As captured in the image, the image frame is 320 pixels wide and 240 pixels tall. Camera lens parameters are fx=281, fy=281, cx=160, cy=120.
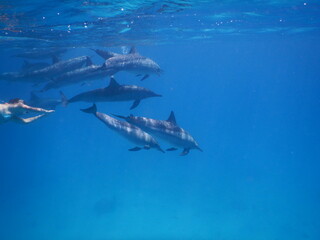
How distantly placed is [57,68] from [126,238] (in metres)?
12.3

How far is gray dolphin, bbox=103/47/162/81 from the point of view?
11.8m

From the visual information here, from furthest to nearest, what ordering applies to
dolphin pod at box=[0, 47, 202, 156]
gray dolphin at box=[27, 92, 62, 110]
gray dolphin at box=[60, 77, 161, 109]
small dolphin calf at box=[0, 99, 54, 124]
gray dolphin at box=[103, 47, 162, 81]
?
1. gray dolphin at box=[27, 92, 62, 110]
2. gray dolphin at box=[103, 47, 162, 81]
3. gray dolphin at box=[60, 77, 161, 109]
4. dolphin pod at box=[0, 47, 202, 156]
5. small dolphin calf at box=[0, 99, 54, 124]

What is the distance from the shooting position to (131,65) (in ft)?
40.1

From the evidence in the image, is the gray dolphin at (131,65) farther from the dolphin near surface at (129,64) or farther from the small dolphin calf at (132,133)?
the small dolphin calf at (132,133)

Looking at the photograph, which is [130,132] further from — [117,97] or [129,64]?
[129,64]

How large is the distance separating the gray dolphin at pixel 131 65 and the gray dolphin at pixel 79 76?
15.5 inches

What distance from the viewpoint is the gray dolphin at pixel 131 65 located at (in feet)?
38.8

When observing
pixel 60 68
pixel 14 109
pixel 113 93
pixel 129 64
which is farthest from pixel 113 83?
pixel 60 68

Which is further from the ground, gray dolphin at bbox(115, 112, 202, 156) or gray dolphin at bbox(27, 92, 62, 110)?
gray dolphin at bbox(115, 112, 202, 156)

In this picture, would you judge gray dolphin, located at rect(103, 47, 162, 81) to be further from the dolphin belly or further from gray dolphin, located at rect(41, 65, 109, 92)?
the dolphin belly

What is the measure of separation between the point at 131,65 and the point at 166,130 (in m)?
3.75

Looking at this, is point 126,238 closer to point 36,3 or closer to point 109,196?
point 109,196

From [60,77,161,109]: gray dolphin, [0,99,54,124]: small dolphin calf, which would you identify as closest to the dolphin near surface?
[60,77,161,109]: gray dolphin

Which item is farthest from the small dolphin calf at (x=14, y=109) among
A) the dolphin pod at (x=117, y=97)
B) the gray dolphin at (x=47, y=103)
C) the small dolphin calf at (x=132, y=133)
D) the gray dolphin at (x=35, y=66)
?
the gray dolphin at (x=35, y=66)
